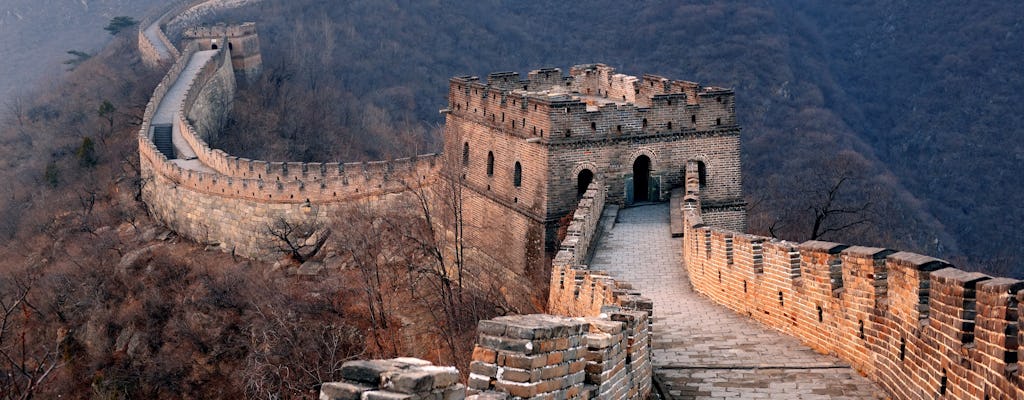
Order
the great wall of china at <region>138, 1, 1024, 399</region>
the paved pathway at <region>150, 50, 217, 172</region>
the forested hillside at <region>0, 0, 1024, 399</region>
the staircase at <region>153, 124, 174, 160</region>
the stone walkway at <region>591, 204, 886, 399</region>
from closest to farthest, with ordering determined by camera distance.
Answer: the great wall of china at <region>138, 1, 1024, 399</region>
the stone walkway at <region>591, 204, 886, 399</region>
the forested hillside at <region>0, 0, 1024, 399</region>
the paved pathway at <region>150, 50, 217, 172</region>
the staircase at <region>153, 124, 174, 160</region>

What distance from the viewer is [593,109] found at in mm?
27078

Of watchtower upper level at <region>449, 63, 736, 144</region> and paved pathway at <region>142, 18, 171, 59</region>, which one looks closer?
watchtower upper level at <region>449, 63, 736, 144</region>

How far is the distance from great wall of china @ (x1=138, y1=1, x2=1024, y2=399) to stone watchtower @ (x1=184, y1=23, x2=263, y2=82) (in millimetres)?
14589

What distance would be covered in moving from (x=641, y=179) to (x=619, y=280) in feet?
37.4

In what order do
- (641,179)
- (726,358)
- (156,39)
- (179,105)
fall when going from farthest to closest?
1. (156,39)
2. (179,105)
3. (641,179)
4. (726,358)

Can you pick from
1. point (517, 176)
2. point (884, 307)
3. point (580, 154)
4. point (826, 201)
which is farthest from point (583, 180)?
point (826, 201)

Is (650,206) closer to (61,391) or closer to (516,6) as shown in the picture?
(61,391)

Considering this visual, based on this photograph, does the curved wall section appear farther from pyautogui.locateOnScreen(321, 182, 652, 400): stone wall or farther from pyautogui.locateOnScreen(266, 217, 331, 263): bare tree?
pyautogui.locateOnScreen(321, 182, 652, 400): stone wall

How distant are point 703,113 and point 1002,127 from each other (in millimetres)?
31395

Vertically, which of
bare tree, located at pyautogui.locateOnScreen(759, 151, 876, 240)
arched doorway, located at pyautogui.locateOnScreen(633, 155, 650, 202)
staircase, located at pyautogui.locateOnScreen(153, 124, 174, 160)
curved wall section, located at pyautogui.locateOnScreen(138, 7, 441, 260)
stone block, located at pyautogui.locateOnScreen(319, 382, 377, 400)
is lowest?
bare tree, located at pyautogui.locateOnScreen(759, 151, 876, 240)

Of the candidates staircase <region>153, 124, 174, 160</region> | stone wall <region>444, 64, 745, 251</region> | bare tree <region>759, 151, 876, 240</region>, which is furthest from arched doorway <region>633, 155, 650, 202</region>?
staircase <region>153, 124, 174, 160</region>

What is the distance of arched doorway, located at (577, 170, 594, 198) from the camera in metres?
25.8

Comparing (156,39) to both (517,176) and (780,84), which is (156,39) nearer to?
(780,84)

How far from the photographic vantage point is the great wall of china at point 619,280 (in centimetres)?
775
